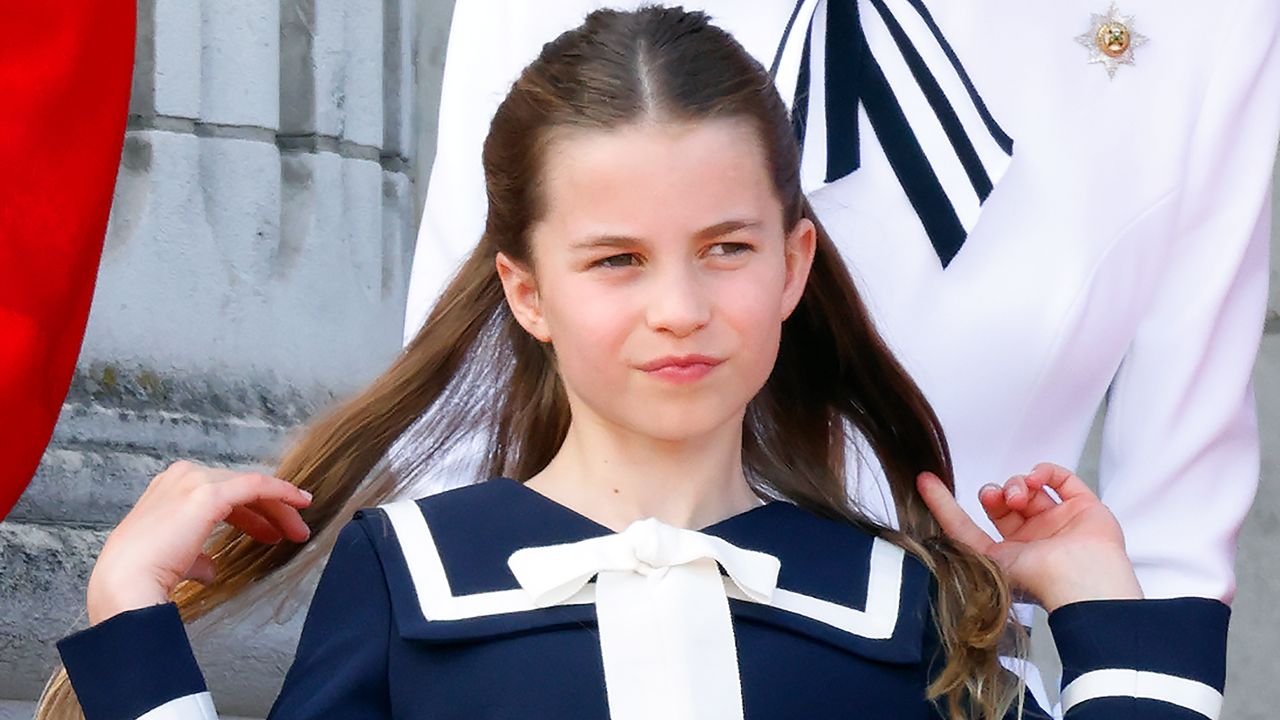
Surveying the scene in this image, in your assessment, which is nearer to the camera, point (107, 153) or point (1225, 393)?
point (107, 153)

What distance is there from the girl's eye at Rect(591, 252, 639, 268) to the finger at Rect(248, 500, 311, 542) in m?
0.32

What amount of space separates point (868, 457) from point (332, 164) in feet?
2.78

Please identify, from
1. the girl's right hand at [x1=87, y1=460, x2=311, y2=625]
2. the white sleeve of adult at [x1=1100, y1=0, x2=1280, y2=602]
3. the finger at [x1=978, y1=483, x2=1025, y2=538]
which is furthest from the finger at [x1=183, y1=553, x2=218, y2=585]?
the white sleeve of adult at [x1=1100, y1=0, x2=1280, y2=602]

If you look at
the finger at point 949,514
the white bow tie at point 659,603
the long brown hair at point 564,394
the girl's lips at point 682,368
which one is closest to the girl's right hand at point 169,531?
the long brown hair at point 564,394

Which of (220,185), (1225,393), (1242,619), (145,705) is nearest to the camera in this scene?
(145,705)

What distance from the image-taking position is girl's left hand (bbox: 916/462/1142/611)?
2.01 meters

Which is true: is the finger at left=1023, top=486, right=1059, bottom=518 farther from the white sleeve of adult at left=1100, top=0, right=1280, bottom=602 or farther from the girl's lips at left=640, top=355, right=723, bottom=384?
the girl's lips at left=640, top=355, right=723, bottom=384

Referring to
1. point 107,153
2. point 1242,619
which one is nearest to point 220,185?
point 107,153

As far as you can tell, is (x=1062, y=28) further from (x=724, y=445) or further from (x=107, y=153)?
(x=107, y=153)

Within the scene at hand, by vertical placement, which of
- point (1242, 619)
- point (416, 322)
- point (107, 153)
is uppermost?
point (107, 153)

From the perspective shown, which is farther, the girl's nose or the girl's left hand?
the girl's left hand

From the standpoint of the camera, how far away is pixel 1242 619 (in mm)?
3508

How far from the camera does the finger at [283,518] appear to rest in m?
2.04

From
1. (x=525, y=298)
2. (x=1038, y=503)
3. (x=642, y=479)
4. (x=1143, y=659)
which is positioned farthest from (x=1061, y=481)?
(x=525, y=298)
